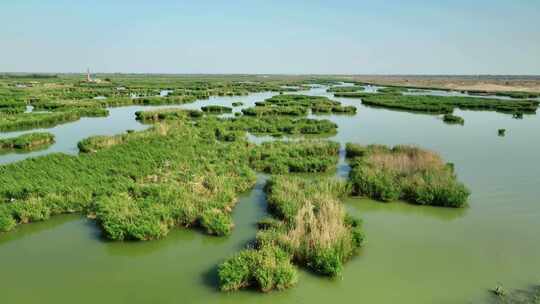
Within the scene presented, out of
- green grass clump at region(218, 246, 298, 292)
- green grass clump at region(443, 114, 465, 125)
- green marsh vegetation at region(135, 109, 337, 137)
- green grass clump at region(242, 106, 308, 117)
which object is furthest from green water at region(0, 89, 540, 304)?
green grass clump at region(242, 106, 308, 117)

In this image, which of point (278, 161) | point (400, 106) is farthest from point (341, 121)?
point (278, 161)

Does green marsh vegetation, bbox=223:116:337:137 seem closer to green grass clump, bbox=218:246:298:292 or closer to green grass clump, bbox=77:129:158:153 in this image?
green grass clump, bbox=77:129:158:153

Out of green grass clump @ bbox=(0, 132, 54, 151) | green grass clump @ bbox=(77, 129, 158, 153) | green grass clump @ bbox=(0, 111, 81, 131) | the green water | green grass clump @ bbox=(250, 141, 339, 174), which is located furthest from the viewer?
green grass clump @ bbox=(0, 111, 81, 131)

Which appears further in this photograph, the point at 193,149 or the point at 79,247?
the point at 193,149

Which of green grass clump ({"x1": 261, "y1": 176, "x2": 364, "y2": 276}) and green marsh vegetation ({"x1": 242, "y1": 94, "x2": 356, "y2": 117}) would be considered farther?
green marsh vegetation ({"x1": 242, "y1": 94, "x2": 356, "y2": 117})

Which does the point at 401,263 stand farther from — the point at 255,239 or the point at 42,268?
the point at 42,268

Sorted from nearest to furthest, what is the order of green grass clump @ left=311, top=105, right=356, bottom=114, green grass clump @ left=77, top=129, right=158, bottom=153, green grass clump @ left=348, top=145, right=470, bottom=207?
green grass clump @ left=348, top=145, right=470, bottom=207, green grass clump @ left=77, top=129, right=158, bottom=153, green grass clump @ left=311, top=105, right=356, bottom=114

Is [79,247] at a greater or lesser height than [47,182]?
lesser
